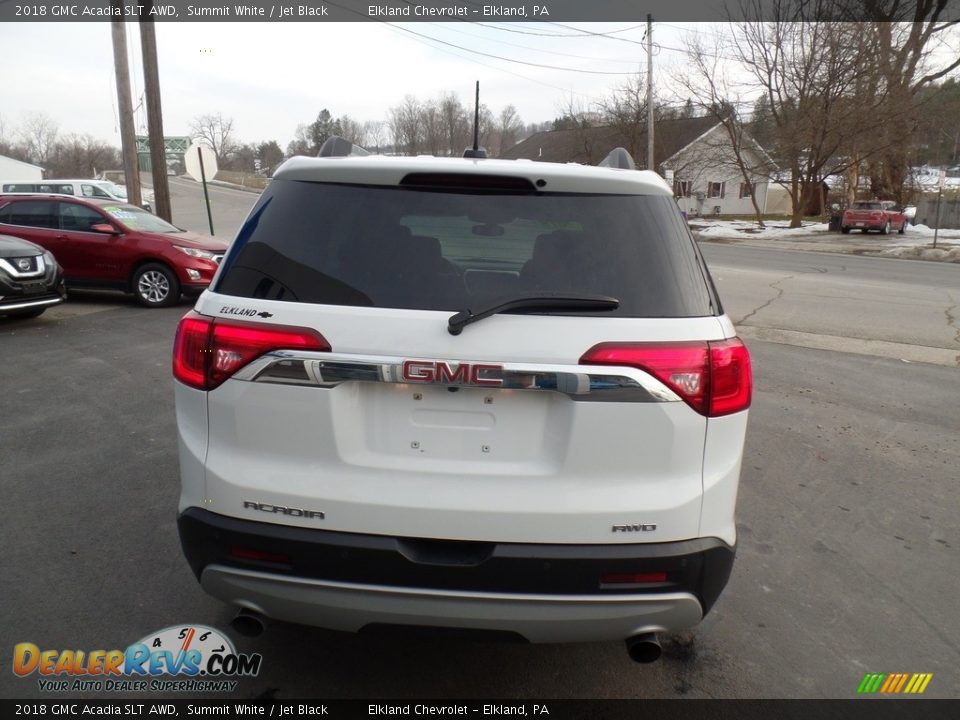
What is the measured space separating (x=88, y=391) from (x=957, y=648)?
6.59 meters

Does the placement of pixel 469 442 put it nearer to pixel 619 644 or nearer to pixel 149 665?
pixel 619 644

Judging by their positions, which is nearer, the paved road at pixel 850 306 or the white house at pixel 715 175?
the paved road at pixel 850 306

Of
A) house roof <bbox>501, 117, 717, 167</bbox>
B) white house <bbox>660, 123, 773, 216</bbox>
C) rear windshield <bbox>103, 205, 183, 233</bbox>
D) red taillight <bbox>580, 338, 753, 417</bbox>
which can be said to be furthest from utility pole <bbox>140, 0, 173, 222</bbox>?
house roof <bbox>501, 117, 717, 167</bbox>

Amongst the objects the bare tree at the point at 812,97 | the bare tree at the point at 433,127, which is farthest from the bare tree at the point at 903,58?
the bare tree at the point at 433,127

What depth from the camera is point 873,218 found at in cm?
3500

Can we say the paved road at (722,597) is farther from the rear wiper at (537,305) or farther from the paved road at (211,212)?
the paved road at (211,212)

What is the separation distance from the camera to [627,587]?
2.19m

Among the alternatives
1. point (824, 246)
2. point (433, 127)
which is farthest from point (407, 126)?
point (824, 246)

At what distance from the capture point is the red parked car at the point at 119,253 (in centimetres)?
1106

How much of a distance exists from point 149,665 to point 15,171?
3014 inches

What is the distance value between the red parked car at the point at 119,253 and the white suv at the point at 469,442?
31.5 feet

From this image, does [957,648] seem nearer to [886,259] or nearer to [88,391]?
[88,391]

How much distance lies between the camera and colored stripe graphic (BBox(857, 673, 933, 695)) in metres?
2.76

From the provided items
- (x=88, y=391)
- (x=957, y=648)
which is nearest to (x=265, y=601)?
(x=957, y=648)
